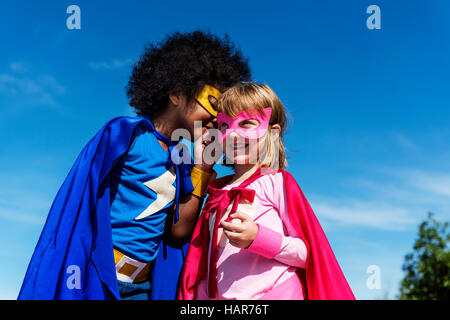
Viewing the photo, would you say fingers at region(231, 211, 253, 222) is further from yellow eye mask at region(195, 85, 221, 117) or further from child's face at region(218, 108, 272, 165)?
yellow eye mask at region(195, 85, 221, 117)

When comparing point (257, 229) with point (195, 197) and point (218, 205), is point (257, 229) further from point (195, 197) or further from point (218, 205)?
point (195, 197)

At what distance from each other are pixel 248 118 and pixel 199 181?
0.59 meters

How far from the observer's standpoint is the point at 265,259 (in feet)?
7.44

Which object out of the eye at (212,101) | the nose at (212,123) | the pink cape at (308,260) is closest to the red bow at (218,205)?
the pink cape at (308,260)

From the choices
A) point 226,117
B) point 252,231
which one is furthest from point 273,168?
point 252,231

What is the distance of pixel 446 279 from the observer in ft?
56.0

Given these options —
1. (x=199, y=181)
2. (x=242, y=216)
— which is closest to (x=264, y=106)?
(x=199, y=181)

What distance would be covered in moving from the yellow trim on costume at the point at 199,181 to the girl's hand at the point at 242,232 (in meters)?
0.70

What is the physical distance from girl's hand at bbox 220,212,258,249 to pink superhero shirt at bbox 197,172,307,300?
0.09 ft

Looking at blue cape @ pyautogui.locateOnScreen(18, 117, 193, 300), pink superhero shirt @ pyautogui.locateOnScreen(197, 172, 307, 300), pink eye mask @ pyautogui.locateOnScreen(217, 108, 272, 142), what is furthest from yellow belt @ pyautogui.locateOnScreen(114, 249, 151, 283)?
pink eye mask @ pyautogui.locateOnScreen(217, 108, 272, 142)

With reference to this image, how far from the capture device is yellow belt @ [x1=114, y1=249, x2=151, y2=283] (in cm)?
260

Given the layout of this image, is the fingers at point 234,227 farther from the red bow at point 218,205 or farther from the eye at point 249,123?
the eye at point 249,123
